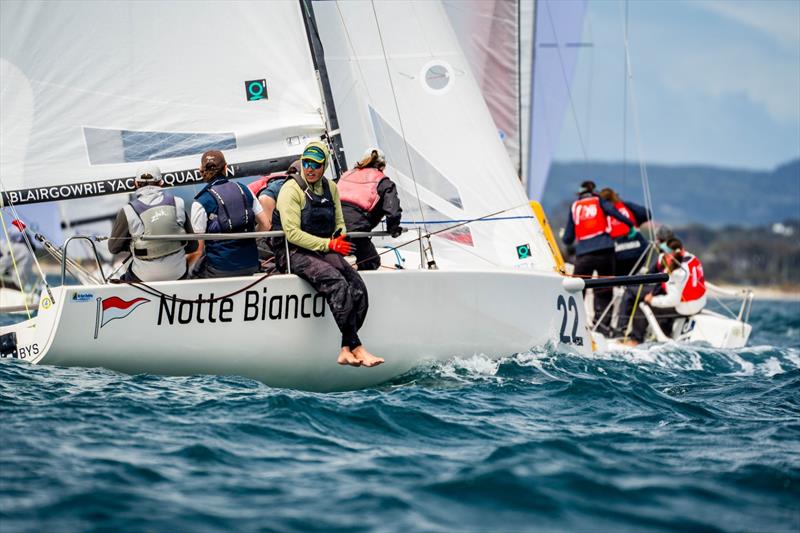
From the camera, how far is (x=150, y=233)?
5.95 m

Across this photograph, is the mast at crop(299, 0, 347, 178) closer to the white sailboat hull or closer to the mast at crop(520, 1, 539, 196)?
the white sailboat hull

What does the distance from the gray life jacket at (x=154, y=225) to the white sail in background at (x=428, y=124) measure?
230 centimetres

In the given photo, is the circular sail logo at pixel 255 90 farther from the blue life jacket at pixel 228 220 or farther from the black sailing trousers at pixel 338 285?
the black sailing trousers at pixel 338 285

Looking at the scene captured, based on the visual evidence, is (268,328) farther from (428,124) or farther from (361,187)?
(428,124)

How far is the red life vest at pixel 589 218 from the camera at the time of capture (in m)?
10.2

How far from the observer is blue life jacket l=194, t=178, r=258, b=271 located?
19.9 feet

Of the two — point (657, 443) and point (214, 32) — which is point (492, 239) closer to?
point (214, 32)

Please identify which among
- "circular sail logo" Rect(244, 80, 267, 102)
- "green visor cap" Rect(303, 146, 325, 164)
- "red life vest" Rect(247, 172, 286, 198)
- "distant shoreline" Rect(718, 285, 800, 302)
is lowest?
"distant shoreline" Rect(718, 285, 800, 302)

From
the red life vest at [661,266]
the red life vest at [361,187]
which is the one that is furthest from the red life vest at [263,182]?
the red life vest at [661,266]

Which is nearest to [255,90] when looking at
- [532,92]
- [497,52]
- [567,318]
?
[567,318]

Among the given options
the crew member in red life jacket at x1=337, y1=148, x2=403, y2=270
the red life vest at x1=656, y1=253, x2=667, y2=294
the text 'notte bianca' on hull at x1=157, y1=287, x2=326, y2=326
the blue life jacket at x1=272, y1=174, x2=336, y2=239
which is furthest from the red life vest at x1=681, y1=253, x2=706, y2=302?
the text 'notte bianca' on hull at x1=157, y1=287, x2=326, y2=326

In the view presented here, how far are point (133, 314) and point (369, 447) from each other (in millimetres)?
1821

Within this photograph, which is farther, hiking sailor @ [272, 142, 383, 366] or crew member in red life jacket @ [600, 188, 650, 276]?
crew member in red life jacket @ [600, 188, 650, 276]

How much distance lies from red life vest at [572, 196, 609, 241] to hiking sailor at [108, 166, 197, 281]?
16.8ft
